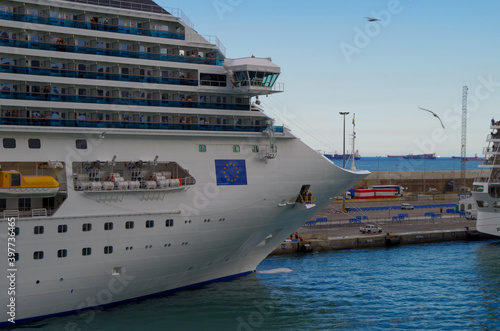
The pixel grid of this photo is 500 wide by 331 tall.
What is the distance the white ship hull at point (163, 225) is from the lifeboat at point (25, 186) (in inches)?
35.5

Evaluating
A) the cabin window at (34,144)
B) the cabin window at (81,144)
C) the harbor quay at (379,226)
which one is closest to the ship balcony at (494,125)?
the harbor quay at (379,226)

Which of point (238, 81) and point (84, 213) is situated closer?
point (84, 213)

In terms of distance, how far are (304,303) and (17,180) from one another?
1695 centimetres

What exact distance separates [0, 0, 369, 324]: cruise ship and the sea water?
1.41 meters

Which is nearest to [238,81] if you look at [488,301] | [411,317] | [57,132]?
[57,132]

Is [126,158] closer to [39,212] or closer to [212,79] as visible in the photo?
[39,212]

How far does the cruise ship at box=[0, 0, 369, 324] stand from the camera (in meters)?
28.3

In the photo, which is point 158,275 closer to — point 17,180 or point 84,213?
point 84,213

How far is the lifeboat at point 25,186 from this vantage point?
2758 centimetres

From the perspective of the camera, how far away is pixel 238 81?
3394cm

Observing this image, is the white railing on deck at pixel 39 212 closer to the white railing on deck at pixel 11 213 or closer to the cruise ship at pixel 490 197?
the white railing on deck at pixel 11 213

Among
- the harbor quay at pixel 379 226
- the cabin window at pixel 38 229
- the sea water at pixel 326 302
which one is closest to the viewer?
the cabin window at pixel 38 229

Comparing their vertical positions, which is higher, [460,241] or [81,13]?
[81,13]

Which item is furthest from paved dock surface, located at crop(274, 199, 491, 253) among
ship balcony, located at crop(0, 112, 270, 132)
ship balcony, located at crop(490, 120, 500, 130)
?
ship balcony, located at crop(0, 112, 270, 132)
